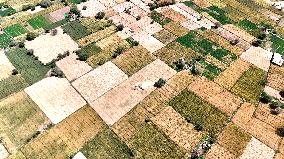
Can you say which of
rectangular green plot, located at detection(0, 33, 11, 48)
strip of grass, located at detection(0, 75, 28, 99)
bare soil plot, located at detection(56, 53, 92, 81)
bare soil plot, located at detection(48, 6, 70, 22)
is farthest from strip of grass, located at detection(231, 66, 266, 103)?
rectangular green plot, located at detection(0, 33, 11, 48)

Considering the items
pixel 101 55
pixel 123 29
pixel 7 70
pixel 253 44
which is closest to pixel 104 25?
pixel 123 29

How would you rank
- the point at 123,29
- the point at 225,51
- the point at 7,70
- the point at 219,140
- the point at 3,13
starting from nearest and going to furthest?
the point at 219,140 → the point at 7,70 → the point at 225,51 → the point at 123,29 → the point at 3,13

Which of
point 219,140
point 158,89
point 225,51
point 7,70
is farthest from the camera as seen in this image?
point 225,51

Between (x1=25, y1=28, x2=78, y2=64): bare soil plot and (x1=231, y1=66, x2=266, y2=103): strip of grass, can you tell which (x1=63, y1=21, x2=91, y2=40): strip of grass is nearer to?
(x1=25, y1=28, x2=78, y2=64): bare soil plot

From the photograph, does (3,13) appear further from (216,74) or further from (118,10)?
(216,74)

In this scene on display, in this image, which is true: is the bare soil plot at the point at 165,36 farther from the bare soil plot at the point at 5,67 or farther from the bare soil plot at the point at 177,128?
the bare soil plot at the point at 5,67

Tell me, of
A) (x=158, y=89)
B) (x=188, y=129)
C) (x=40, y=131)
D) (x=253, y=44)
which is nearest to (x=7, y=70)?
(x=40, y=131)

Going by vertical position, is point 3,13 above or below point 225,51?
below

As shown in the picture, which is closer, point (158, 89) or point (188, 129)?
point (188, 129)
